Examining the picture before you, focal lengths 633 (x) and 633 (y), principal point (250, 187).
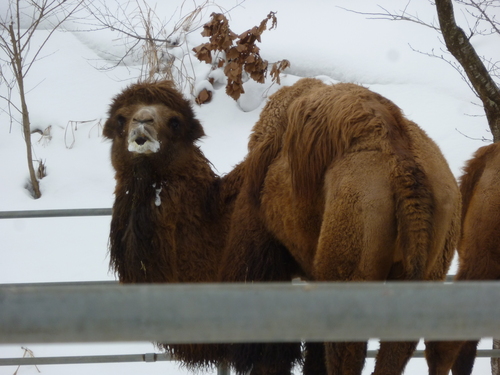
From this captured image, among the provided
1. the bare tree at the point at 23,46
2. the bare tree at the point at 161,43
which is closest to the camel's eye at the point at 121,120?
the bare tree at the point at 23,46

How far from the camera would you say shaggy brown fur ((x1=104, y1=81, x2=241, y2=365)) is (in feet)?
13.3

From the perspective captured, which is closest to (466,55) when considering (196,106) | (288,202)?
(288,202)

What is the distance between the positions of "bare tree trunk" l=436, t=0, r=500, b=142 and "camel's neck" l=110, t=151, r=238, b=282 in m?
2.32

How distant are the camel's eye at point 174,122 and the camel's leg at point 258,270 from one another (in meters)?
0.88

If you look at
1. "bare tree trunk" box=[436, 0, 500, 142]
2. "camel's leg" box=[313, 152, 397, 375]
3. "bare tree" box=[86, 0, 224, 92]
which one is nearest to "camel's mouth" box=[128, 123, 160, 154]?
"camel's leg" box=[313, 152, 397, 375]

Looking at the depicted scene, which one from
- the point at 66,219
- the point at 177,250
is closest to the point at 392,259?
the point at 177,250

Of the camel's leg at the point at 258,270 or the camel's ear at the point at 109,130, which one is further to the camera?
the camel's ear at the point at 109,130

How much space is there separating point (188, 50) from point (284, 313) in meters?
11.0

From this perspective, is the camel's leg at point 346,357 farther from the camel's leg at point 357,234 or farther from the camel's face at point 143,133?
the camel's face at point 143,133

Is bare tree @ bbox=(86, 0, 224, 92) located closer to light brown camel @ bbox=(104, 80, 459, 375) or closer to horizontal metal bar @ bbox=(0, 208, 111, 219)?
horizontal metal bar @ bbox=(0, 208, 111, 219)

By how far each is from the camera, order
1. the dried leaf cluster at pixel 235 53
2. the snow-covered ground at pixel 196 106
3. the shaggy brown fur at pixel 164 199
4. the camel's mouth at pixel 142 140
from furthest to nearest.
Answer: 1. the dried leaf cluster at pixel 235 53
2. the snow-covered ground at pixel 196 106
3. the shaggy brown fur at pixel 164 199
4. the camel's mouth at pixel 142 140

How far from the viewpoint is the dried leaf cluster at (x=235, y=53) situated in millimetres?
10625

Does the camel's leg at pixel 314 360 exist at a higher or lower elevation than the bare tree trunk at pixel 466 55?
lower

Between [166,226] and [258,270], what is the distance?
2.56 ft
